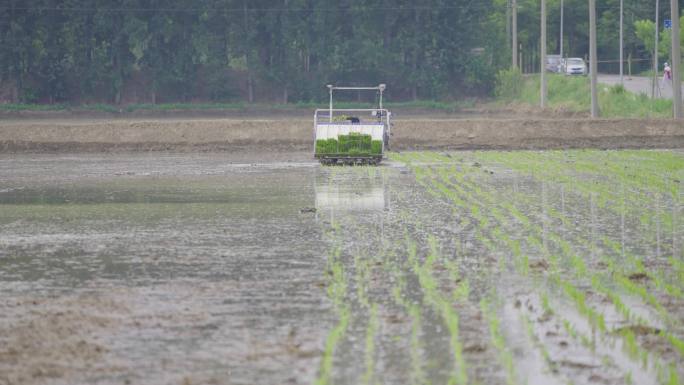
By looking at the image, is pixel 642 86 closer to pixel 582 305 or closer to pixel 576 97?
pixel 576 97

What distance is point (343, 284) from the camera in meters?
14.3

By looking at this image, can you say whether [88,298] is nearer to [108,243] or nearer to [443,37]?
[108,243]

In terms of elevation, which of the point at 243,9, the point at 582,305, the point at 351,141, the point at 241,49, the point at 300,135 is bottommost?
the point at 582,305

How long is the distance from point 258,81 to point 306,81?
402 cm

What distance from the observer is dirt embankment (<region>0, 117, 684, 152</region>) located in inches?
1802

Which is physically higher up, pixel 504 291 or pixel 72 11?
pixel 72 11

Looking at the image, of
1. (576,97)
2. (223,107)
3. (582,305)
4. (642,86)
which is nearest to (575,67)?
(642,86)

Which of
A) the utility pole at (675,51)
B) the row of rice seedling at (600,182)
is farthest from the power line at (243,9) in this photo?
the row of rice seedling at (600,182)

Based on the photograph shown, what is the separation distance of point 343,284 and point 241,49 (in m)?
78.2

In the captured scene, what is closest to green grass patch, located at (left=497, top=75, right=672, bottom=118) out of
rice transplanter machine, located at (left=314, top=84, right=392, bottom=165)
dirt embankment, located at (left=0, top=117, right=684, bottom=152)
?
dirt embankment, located at (left=0, top=117, right=684, bottom=152)

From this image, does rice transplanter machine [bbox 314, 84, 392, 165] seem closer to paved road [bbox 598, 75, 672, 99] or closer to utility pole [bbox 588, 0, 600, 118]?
utility pole [bbox 588, 0, 600, 118]

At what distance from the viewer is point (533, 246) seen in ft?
57.7

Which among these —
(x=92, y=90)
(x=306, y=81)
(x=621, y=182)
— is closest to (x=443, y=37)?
(x=306, y=81)

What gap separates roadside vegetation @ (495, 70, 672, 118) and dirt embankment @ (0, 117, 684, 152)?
7794mm
